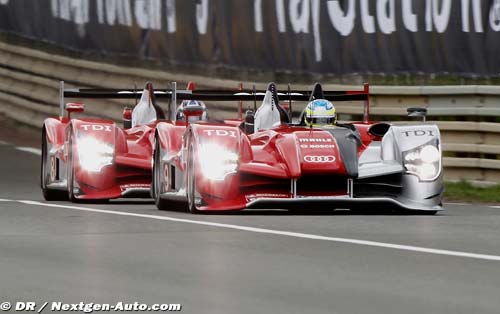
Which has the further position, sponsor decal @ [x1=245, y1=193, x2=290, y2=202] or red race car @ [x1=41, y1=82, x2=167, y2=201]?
red race car @ [x1=41, y1=82, x2=167, y2=201]

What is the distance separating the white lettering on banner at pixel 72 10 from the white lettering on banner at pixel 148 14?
67.9 inches

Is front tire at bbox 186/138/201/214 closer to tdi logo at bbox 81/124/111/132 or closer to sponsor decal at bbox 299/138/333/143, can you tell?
sponsor decal at bbox 299/138/333/143

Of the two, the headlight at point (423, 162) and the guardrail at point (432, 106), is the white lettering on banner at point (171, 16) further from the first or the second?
the headlight at point (423, 162)

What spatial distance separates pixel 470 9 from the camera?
675 inches

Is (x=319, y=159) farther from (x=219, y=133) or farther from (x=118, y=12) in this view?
(x=118, y=12)

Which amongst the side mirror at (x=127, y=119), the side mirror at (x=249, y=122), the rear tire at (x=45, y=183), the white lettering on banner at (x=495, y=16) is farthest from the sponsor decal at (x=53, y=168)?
the white lettering on banner at (x=495, y=16)

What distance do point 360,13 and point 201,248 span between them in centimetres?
864

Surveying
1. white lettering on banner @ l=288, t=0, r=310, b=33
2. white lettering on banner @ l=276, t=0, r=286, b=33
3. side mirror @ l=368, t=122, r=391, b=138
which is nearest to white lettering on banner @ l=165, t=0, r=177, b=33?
white lettering on banner @ l=276, t=0, r=286, b=33

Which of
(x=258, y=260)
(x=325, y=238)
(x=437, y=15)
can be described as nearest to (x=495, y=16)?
(x=437, y=15)

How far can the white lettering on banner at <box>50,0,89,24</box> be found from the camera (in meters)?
26.7

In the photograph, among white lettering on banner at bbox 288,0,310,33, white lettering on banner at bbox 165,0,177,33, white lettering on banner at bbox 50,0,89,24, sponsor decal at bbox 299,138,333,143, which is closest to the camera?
sponsor decal at bbox 299,138,333,143

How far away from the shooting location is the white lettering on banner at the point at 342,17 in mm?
18875

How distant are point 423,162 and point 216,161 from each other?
5.60 ft

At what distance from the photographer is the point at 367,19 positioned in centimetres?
1858
